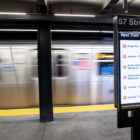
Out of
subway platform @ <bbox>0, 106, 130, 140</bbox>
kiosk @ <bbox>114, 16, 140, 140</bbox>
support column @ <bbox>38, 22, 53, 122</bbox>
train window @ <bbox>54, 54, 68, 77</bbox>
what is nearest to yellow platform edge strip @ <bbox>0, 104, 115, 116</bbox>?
subway platform @ <bbox>0, 106, 130, 140</bbox>

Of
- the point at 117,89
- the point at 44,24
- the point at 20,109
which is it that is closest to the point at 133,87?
the point at 117,89

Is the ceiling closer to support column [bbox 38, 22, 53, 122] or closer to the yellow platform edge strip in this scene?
support column [bbox 38, 22, 53, 122]

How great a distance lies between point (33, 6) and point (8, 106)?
2.83 metres

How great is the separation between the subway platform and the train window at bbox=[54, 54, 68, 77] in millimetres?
1144

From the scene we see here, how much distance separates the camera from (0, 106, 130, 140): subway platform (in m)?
2.27

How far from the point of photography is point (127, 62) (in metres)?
1.06

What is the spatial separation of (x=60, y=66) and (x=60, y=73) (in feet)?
0.69

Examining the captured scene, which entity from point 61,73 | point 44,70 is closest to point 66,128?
point 44,70

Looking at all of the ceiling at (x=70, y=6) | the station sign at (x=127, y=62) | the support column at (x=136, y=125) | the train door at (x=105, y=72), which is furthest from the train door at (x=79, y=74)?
the station sign at (x=127, y=62)

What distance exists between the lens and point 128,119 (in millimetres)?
1161

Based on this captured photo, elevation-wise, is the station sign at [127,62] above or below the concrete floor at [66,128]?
above

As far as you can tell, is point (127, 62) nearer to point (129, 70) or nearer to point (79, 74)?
point (129, 70)

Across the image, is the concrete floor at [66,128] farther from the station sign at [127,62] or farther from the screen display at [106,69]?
the station sign at [127,62]

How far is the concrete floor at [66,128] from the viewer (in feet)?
7.44
